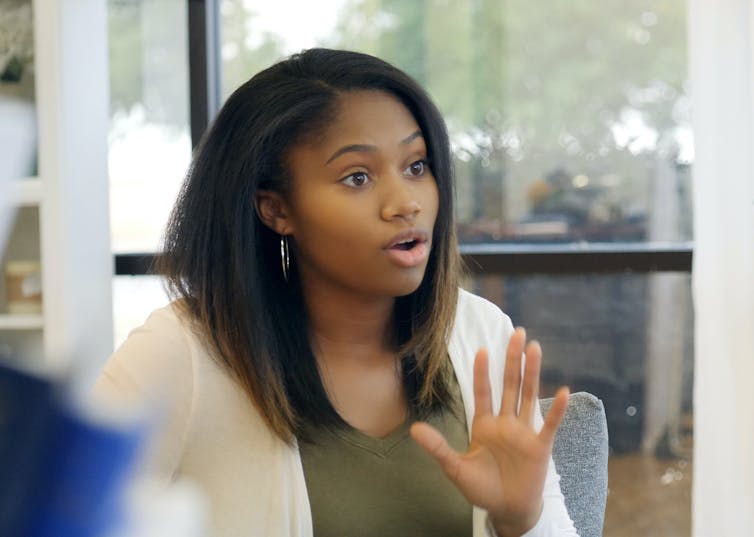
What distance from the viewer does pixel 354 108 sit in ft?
4.75

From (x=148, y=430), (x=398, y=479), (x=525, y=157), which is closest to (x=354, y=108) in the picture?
(x=398, y=479)

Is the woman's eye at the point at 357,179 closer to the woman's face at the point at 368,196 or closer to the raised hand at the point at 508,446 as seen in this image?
the woman's face at the point at 368,196

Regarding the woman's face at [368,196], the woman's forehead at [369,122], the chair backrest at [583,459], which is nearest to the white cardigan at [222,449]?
the chair backrest at [583,459]

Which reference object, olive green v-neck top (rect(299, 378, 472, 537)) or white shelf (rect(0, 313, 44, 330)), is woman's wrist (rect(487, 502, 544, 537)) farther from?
white shelf (rect(0, 313, 44, 330))

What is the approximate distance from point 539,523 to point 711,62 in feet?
5.67

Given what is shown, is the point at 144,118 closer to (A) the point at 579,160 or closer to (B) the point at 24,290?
(B) the point at 24,290

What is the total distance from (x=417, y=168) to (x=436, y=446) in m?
0.48

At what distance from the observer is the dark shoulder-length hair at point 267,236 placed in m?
1.45

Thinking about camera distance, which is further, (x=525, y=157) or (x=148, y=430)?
(x=525, y=157)

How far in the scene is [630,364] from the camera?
357 centimetres

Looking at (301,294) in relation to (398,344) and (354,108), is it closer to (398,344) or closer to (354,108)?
(398,344)

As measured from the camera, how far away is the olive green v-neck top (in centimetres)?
139

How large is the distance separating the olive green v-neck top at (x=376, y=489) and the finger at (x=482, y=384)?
0.91 ft

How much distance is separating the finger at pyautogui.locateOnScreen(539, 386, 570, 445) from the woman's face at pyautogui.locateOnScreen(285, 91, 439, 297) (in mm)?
329
